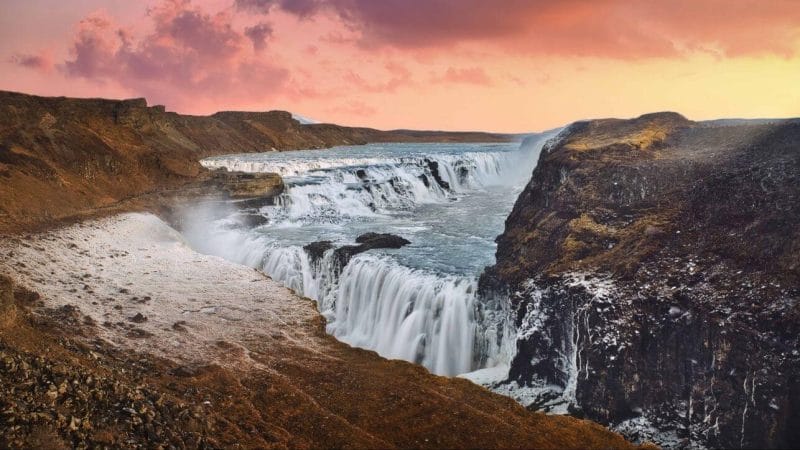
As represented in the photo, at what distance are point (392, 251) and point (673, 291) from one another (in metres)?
12.2

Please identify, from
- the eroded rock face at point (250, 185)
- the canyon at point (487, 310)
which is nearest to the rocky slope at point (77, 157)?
the canyon at point (487, 310)

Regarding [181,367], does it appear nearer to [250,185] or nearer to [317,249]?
[317,249]

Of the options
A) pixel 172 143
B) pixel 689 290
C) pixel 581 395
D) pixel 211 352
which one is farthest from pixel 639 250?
pixel 172 143

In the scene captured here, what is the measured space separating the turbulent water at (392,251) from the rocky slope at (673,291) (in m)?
1.60

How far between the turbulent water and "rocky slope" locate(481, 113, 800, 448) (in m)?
1.60

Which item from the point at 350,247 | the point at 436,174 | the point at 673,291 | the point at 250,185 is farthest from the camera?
the point at 436,174

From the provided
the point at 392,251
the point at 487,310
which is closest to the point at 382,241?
the point at 392,251

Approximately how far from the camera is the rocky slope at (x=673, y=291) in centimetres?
930

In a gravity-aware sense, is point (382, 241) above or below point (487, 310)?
above

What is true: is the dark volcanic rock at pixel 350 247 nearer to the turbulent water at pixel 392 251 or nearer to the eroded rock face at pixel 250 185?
the turbulent water at pixel 392 251

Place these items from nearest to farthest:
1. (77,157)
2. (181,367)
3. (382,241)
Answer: (181,367), (382,241), (77,157)

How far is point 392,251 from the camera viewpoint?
2177 centimetres

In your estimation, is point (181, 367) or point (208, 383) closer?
point (208, 383)

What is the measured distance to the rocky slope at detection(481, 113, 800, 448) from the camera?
9.30m
